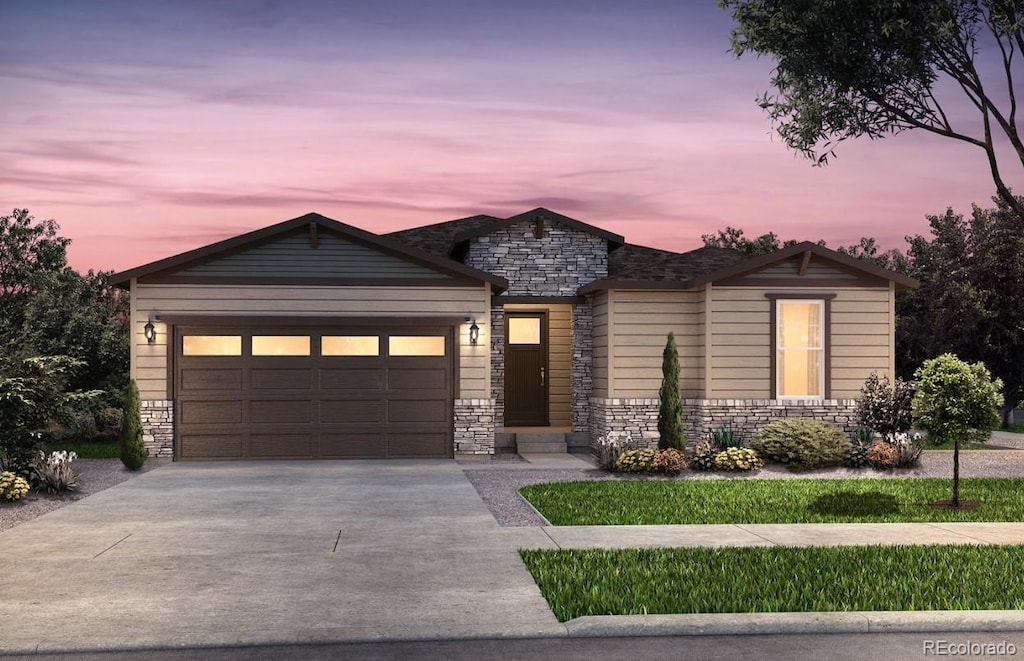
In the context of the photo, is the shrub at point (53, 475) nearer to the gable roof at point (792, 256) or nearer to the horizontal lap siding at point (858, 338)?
the gable roof at point (792, 256)

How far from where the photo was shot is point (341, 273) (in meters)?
19.8

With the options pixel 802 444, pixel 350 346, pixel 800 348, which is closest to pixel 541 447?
pixel 350 346

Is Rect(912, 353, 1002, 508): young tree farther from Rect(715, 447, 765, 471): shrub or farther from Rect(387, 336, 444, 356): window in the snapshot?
Rect(387, 336, 444, 356): window

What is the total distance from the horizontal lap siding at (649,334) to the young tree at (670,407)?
1288mm

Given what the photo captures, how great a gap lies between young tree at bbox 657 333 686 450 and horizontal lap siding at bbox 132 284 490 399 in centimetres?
348

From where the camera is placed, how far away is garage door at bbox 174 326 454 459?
64.0ft

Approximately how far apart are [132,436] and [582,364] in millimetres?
9285

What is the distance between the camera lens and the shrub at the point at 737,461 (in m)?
17.4

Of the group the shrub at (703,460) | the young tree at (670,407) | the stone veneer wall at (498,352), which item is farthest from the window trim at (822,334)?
the stone veneer wall at (498,352)

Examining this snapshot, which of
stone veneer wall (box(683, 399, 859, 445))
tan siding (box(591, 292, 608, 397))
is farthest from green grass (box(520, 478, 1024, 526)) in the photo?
tan siding (box(591, 292, 608, 397))

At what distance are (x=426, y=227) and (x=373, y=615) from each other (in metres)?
19.1

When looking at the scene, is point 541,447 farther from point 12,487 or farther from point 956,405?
point 12,487

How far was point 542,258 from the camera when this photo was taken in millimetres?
22594

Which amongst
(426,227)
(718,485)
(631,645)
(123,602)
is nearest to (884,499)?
(718,485)
